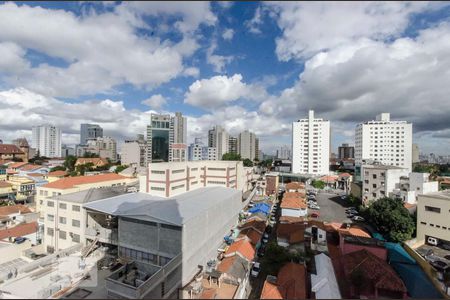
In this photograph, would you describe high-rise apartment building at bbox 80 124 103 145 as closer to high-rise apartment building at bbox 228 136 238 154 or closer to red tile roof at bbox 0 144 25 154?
red tile roof at bbox 0 144 25 154

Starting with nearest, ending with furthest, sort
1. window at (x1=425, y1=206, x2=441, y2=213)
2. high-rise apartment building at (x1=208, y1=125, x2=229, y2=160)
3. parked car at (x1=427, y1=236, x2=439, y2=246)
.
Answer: window at (x1=425, y1=206, x2=441, y2=213) < parked car at (x1=427, y1=236, x2=439, y2=246) < high-rise apartment building at (x1=208, y1=125, x2=229, y2=160)

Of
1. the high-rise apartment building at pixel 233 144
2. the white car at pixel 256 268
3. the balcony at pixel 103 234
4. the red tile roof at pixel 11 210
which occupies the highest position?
the high-rise apartment building at pixel 233 144

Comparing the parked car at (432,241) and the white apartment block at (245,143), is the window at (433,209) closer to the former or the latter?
the parked car at (432,241)

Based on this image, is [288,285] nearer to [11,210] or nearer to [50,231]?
[50,231]

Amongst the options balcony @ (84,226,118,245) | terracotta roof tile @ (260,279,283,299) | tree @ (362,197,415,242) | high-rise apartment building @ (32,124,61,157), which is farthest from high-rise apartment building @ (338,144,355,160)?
high-rise apartment building @ (32,124,61,157)

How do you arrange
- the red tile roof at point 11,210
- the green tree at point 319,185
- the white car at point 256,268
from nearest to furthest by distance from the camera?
the white car at point 256,268, the red tile roof at point 11,210, the green tree at point 319,185

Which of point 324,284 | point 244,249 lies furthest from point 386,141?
point 324,284

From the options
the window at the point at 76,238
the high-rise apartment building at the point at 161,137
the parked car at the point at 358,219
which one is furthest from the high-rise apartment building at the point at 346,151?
the window at the point at 76,238
